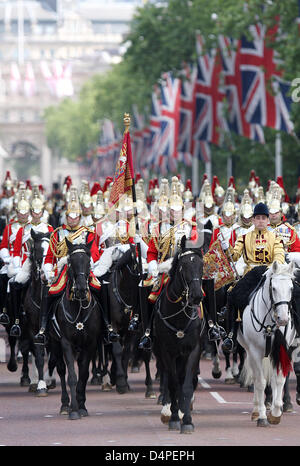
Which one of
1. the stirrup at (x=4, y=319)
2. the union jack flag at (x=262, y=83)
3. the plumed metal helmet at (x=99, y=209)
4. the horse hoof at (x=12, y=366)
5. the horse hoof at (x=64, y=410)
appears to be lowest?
the horse hoof at (x=64, y=410)

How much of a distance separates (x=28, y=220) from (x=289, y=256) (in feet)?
17.5

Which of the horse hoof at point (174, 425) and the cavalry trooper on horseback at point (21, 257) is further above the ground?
the cavalry trooper on horseback at point (21, 257)

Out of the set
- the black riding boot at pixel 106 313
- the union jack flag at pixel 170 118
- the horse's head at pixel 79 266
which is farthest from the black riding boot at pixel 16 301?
the union jack flag at pixel 170 118

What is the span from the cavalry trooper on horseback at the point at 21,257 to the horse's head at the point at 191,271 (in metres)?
5.21

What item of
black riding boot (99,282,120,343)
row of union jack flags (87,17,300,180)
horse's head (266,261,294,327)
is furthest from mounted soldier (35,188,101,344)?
row of union jack flags (87,17,300,180)

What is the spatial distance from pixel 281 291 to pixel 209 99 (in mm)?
33968

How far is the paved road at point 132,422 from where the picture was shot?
563 inches

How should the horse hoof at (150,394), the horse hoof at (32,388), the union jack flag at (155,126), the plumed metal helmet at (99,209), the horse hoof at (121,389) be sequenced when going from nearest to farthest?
1. the horse hoof at (150,394)
2. the horse hoof at (121,389)
3. the horse hoof at (32,388)
4. the plumed metal helmet at (99,209)
5. the union jack flag at (155,126)

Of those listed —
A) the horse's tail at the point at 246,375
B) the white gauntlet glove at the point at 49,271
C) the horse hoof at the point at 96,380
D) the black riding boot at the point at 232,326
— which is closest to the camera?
the black riding boot at the point at 232,326

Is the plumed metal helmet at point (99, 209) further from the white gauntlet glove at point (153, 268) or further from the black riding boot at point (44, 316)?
the white gauntlet glove at point (153, 268)

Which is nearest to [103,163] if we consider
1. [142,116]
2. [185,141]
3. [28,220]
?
[142,116]

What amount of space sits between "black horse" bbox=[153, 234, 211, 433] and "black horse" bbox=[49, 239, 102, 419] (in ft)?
3.09

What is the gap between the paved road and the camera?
46.9ft
